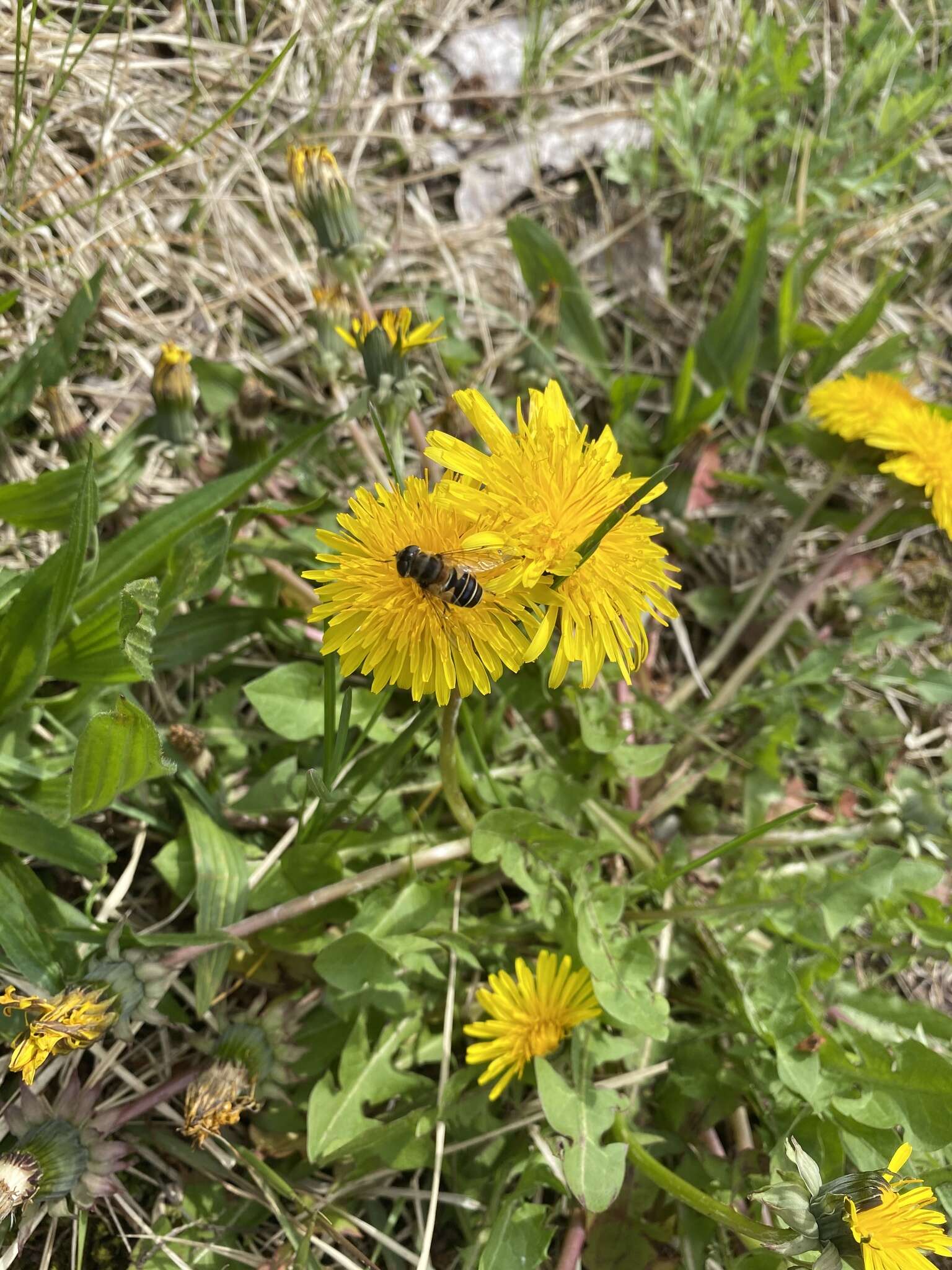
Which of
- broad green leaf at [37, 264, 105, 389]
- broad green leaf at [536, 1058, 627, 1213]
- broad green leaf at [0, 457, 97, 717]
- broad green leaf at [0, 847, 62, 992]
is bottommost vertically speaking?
broad green leaf at [536, 1058, 627, 1213]

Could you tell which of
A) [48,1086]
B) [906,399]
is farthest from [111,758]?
[906,399]

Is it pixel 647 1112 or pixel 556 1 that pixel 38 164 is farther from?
pixel 647 1112

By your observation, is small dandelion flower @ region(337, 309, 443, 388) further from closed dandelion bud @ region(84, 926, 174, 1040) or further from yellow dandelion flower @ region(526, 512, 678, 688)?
closed dandelion bud @ region(84, 926, 174, 1040)

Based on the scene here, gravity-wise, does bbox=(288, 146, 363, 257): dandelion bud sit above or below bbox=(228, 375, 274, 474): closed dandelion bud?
above

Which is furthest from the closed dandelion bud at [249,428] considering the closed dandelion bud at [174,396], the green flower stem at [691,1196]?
the green flower stem at [691,1196]

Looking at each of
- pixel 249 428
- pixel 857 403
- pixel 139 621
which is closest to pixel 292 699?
pixel 139 621

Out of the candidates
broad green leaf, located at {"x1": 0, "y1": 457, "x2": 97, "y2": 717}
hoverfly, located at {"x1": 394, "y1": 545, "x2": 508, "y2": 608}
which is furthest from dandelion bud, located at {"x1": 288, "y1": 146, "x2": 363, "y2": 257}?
hoverfly, located at {"x1": 394, "y1": 545, "x2": 508, "y2": 608}

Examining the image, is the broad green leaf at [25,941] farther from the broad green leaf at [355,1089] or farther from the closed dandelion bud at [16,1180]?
the broad green leaf at [355,1089]
